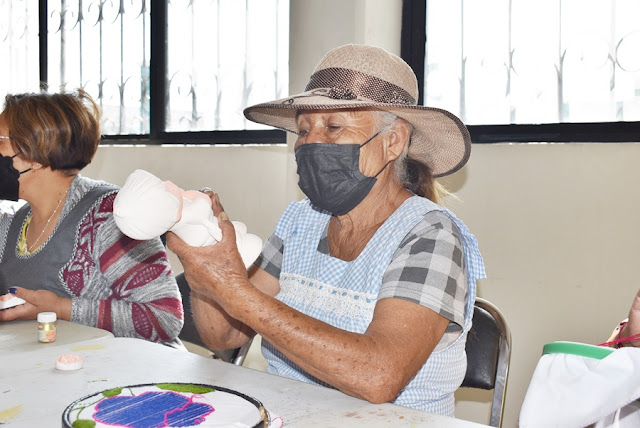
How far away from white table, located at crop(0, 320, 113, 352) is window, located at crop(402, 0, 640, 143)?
1.61m

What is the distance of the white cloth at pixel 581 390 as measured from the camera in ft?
3.99

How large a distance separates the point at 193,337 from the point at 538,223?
3.95ft

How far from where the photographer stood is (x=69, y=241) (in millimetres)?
2084

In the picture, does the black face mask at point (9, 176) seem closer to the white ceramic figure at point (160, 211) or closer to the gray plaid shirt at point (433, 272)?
the white ceramic figure at point (160, 211)

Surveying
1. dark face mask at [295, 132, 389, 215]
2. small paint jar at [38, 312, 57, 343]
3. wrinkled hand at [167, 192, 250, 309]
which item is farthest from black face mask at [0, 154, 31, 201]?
wrinkled hand at [167, 192, 250, 309]

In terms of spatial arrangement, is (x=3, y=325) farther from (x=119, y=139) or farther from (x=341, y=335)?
(x=119, y=139)

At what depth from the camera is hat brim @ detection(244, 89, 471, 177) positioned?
163 cm

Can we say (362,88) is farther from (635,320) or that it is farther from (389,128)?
(635,320)

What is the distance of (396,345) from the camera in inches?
51.9

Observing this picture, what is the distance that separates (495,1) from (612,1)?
1.42 ft

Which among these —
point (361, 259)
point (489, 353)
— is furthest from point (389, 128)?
point (489, 353)

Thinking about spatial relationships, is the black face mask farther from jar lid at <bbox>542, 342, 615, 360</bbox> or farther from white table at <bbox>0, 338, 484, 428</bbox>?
jar lid at <bbox>542, 342, 615, 360</bbox>

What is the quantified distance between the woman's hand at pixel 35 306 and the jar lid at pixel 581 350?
1.24m

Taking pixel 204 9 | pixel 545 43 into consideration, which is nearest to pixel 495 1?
pixel 545 43
